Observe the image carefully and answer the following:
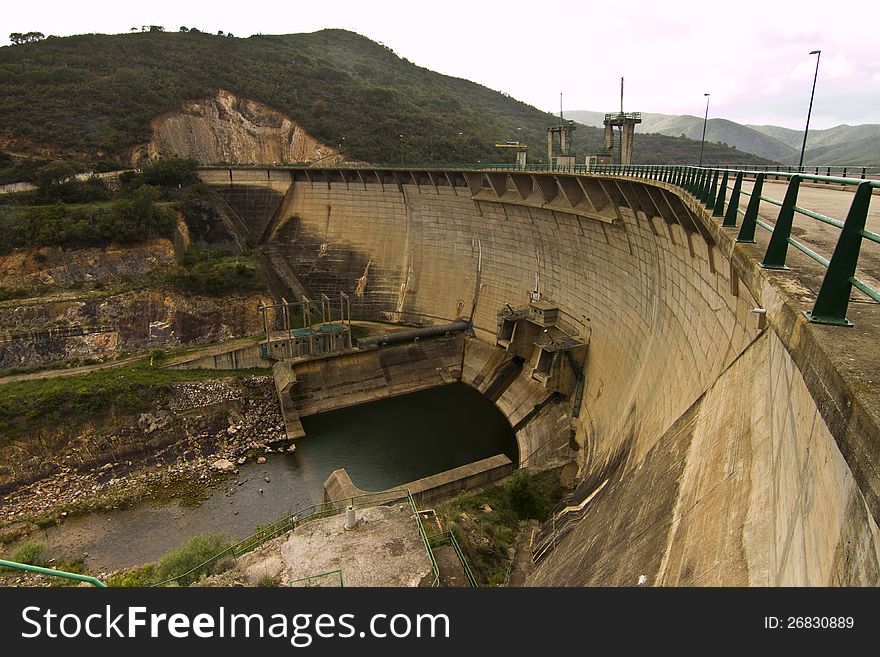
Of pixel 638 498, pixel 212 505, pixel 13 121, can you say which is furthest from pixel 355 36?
pixel 638 498

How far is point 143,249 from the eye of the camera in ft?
101

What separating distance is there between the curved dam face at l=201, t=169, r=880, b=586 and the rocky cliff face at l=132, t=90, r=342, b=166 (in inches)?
328

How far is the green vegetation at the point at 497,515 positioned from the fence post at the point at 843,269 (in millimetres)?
9909

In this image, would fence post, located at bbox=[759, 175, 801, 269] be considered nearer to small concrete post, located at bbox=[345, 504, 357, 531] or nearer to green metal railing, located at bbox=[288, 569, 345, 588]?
green metal railing, located at bbox=[288, 569, 345, 588]

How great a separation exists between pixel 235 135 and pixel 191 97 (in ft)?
15.1

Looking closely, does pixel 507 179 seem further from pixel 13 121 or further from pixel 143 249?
pixel 13 121

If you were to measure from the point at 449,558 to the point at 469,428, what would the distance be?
12.0m

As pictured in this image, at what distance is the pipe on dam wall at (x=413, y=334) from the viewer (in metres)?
27.7

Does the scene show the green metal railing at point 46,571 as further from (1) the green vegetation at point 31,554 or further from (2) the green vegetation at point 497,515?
(1) the green vegetation at point 31,554

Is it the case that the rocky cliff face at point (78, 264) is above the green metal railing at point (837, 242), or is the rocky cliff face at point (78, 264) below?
below

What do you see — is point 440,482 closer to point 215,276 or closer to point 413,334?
point 413,334

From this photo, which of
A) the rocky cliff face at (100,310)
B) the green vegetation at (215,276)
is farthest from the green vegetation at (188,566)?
the green vegetation at (215,276)

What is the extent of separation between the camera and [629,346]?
17.3 meters

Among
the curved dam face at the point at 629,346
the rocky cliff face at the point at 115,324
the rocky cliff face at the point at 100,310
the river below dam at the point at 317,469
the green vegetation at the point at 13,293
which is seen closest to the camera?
the curved dam face at the point at 629,346
